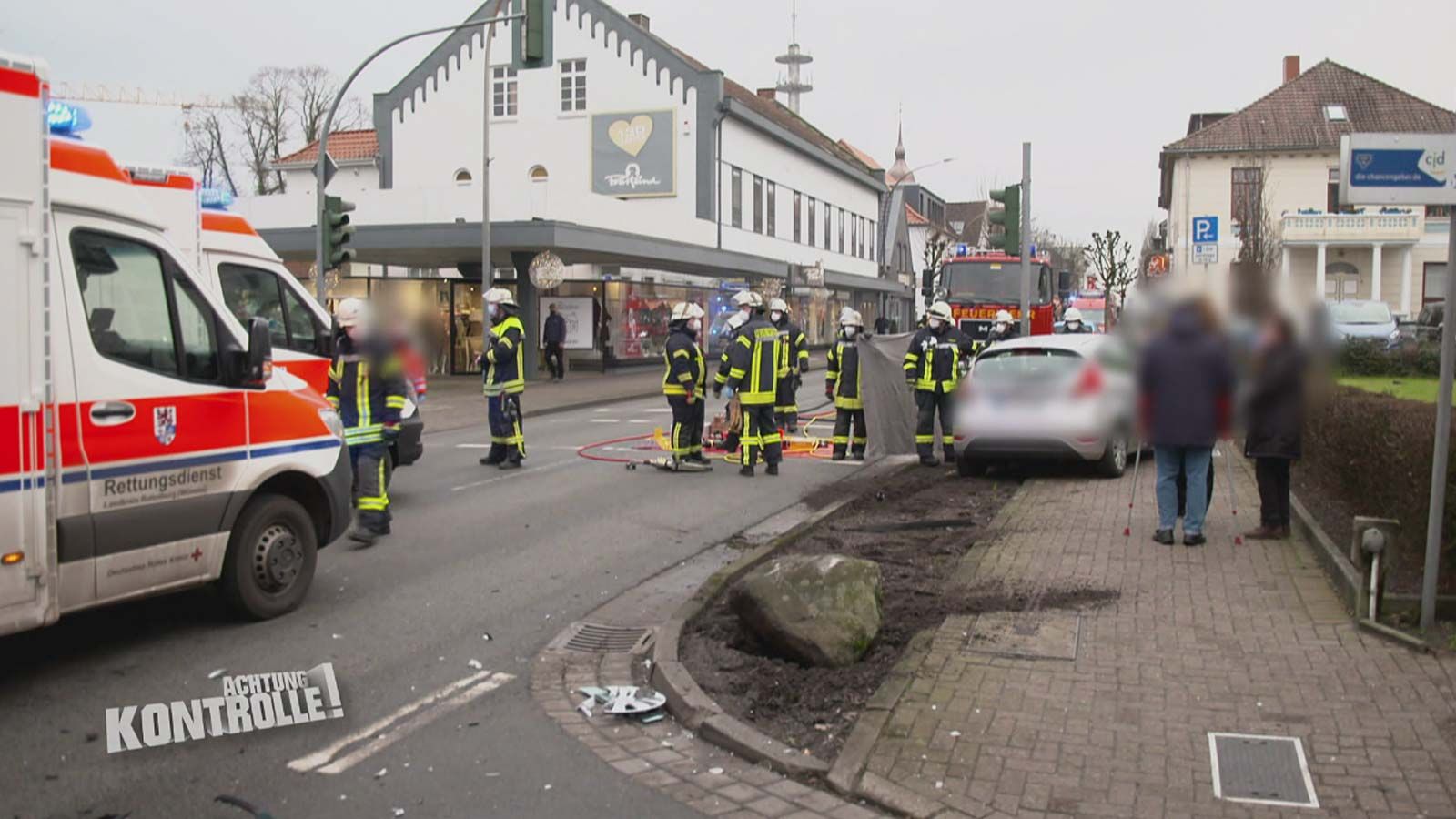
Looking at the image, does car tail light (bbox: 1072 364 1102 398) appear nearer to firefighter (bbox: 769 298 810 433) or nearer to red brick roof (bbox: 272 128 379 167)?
firefighter (bbox: 769 298 810 433)

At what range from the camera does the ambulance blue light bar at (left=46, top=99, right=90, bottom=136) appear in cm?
626

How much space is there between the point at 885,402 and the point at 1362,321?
13.2 meters

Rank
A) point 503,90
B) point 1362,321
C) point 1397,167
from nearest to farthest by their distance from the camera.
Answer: point 1362,321, point 1397,167, point 503,90

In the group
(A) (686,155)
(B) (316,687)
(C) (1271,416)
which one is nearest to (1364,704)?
(C) (1271,416)

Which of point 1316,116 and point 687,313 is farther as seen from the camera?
point 687,313

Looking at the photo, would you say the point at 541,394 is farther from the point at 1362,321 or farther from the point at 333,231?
the point at 1362,321

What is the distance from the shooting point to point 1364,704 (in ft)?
18.2

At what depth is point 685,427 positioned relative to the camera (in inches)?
562

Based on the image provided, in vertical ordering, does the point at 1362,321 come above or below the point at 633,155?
below

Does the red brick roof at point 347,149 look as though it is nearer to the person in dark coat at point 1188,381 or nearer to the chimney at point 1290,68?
the chimney at point 1290,68

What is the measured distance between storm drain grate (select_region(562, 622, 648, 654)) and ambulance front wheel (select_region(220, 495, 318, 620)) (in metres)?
1.81

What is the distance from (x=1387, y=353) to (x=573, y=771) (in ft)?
11.4

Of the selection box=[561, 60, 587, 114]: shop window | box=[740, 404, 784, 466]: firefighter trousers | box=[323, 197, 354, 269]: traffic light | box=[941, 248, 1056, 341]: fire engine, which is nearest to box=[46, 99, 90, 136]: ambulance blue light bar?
box=[740, 404, 784, 466]: firefighter trousers

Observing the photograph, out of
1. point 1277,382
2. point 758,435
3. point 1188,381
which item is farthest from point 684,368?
point 1277,382
